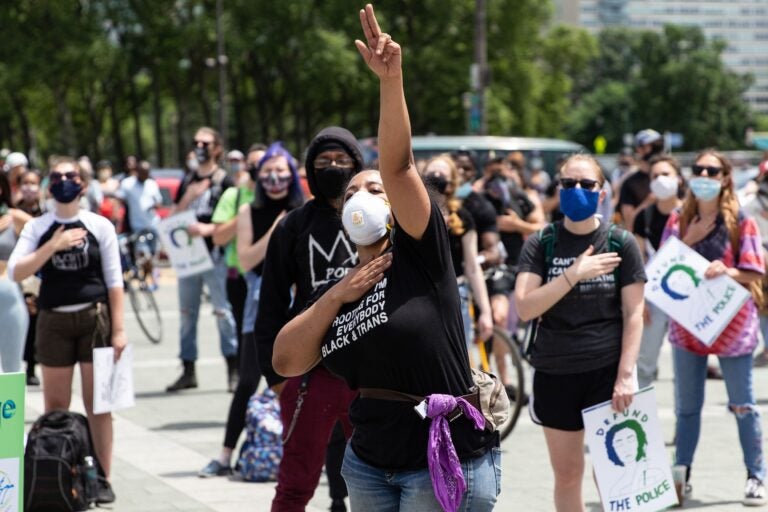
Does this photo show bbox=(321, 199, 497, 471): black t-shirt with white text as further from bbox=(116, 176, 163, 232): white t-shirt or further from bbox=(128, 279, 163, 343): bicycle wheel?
bbox=(116, 176, 163, 232): white t-shirt

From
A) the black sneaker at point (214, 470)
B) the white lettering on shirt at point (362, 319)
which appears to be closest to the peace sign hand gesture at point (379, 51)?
the white lettering on shirt at point (362, 319)

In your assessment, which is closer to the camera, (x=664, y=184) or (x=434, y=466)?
(x=434, y=466)

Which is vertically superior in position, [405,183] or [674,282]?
[405,183]

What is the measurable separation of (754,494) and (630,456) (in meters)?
1.66

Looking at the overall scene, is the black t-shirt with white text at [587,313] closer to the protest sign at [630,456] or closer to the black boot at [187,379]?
the protest sign at [630,456]

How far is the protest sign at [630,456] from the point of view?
18.1 feet

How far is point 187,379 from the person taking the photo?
11.1 meters

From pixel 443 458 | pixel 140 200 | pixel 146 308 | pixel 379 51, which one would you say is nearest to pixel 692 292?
pixel 443 458

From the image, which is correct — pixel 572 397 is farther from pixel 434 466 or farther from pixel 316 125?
pixel 316 125

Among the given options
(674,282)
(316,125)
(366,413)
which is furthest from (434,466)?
(316,125)

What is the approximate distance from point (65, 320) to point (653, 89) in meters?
122

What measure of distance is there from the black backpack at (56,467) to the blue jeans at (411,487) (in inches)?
128

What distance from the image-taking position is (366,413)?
12.4 ft

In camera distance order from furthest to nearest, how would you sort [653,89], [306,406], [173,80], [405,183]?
[653,89]
[173,80]
[306,406]
[405,183]
